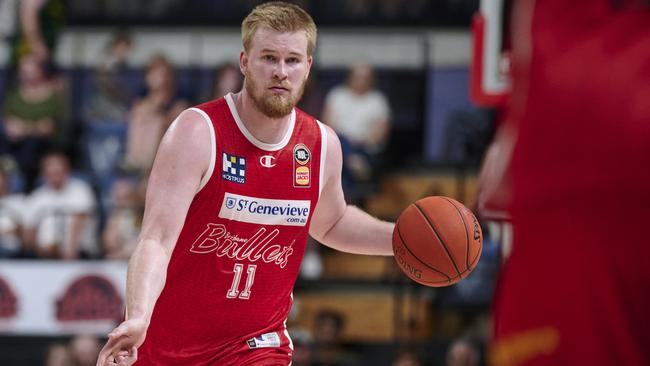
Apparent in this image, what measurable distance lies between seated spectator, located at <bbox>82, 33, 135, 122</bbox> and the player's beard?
29.4 feet

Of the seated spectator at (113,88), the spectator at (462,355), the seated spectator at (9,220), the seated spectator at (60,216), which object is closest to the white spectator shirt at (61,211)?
the seated spectator at (60,216)

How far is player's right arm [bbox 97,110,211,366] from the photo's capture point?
13.2 ft

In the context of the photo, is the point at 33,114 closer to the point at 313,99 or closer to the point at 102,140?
the point at 102,140

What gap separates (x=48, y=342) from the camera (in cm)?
1125

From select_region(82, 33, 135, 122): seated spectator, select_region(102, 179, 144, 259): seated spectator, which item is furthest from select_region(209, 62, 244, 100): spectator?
select_region(82, 33, 135, 122): seated spectator

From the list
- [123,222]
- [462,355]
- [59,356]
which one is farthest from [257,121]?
[123,222]

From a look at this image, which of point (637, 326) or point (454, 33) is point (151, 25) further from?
point (637, 326)

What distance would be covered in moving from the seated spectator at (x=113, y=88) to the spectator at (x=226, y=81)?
7.02 feet

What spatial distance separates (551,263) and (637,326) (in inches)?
9.7

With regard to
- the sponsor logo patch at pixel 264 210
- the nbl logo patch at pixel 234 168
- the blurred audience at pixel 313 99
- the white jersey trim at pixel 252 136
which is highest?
the white jersey trim at pixel 252 136

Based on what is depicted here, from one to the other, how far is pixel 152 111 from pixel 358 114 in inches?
92.9

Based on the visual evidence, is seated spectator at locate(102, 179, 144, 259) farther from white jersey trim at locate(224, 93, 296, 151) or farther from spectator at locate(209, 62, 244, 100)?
white jersey trim at locate(224, 93, 296, 151)

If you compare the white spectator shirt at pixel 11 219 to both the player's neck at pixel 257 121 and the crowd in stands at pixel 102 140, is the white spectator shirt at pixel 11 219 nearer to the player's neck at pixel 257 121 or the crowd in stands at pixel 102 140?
the crowd in stands at pixel 102 140

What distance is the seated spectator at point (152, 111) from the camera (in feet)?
41.1
